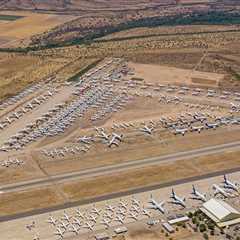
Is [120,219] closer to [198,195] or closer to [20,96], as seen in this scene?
[198,195]

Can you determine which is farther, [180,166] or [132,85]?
[132,85]

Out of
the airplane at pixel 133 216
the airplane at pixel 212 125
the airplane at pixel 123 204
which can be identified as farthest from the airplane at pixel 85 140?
the airplane at pixel 133 216

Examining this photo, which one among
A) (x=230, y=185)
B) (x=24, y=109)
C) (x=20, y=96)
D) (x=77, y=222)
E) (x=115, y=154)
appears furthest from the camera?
(x=20, y=96)

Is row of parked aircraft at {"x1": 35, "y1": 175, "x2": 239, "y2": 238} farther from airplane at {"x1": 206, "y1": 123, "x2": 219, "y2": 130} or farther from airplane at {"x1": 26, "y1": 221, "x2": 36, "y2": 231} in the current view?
airplane at {"x1": 206, "y1": 123, "x2": 219, "y2": 130}

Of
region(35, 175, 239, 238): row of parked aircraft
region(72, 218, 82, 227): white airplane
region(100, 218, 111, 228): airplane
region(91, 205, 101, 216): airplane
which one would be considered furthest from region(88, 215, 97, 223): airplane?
region(72, 218, 82, 227): white airplane

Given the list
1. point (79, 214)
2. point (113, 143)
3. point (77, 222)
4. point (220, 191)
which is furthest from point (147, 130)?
point (77, 222)

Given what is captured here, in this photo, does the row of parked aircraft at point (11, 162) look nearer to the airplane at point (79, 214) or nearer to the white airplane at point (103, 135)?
the white airplane at point (103, 135)

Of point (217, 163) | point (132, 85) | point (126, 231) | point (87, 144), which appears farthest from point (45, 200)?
point (132, 85)

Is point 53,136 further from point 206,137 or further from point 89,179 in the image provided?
point 206,137

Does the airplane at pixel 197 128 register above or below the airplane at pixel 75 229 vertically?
above
